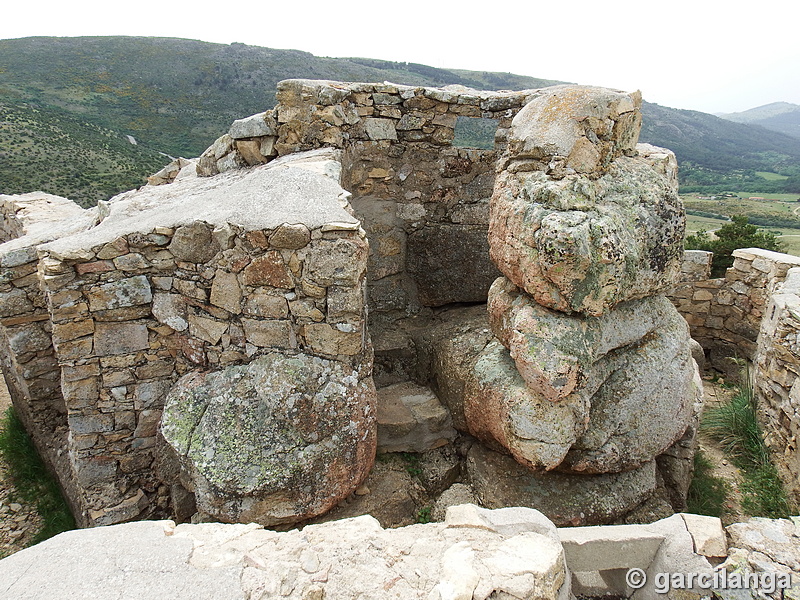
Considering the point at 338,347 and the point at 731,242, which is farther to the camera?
the point at 731,242

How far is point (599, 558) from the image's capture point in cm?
243

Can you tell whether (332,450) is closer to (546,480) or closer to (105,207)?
(546,480)

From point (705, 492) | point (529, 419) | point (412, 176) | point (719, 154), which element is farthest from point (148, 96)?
point (719, 154)

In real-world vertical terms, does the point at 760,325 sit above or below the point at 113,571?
below

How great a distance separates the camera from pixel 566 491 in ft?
11.4

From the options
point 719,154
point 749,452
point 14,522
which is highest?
point 749,452

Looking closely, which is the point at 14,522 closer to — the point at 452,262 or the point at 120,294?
the point at 120,294

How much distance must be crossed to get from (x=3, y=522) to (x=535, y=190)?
4.70 m

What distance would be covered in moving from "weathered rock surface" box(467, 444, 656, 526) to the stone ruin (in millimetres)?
12

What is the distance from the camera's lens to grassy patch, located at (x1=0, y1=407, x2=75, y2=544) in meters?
4.18

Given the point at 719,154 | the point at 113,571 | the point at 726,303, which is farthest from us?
the point at 719,154

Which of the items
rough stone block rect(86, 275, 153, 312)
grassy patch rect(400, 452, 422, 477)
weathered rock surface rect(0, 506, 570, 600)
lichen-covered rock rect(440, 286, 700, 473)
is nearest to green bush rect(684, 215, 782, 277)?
lichen-covered rock rect(440, 286, 700, 473)

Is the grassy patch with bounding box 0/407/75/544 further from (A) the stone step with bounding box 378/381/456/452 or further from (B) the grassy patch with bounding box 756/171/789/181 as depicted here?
(B) the grassy patch with bounding box 756/171/789/181

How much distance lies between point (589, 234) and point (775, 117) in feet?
641
